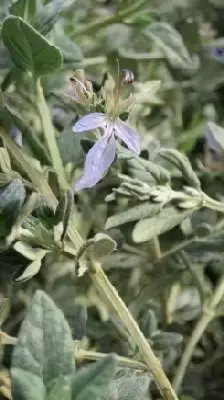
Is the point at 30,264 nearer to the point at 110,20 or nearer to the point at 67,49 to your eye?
the point at 67,49

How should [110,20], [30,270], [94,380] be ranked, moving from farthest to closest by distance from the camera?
[110,20]
[30,270]
[94,380]

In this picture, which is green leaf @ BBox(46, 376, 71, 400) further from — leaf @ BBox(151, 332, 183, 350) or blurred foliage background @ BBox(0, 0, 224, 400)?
leaf @ BBox(151, 332, 183, 350)

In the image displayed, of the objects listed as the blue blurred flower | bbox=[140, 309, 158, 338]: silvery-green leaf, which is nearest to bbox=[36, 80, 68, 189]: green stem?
bbox=[140, 309, 158, 338]: silvery-green leaf

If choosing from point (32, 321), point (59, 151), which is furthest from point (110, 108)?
point (32, 321)

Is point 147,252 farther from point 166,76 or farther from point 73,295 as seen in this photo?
point 166,76

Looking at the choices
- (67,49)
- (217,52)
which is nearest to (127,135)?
(67,49)

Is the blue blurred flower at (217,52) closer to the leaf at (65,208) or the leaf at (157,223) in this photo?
the leaf at (157,223)
